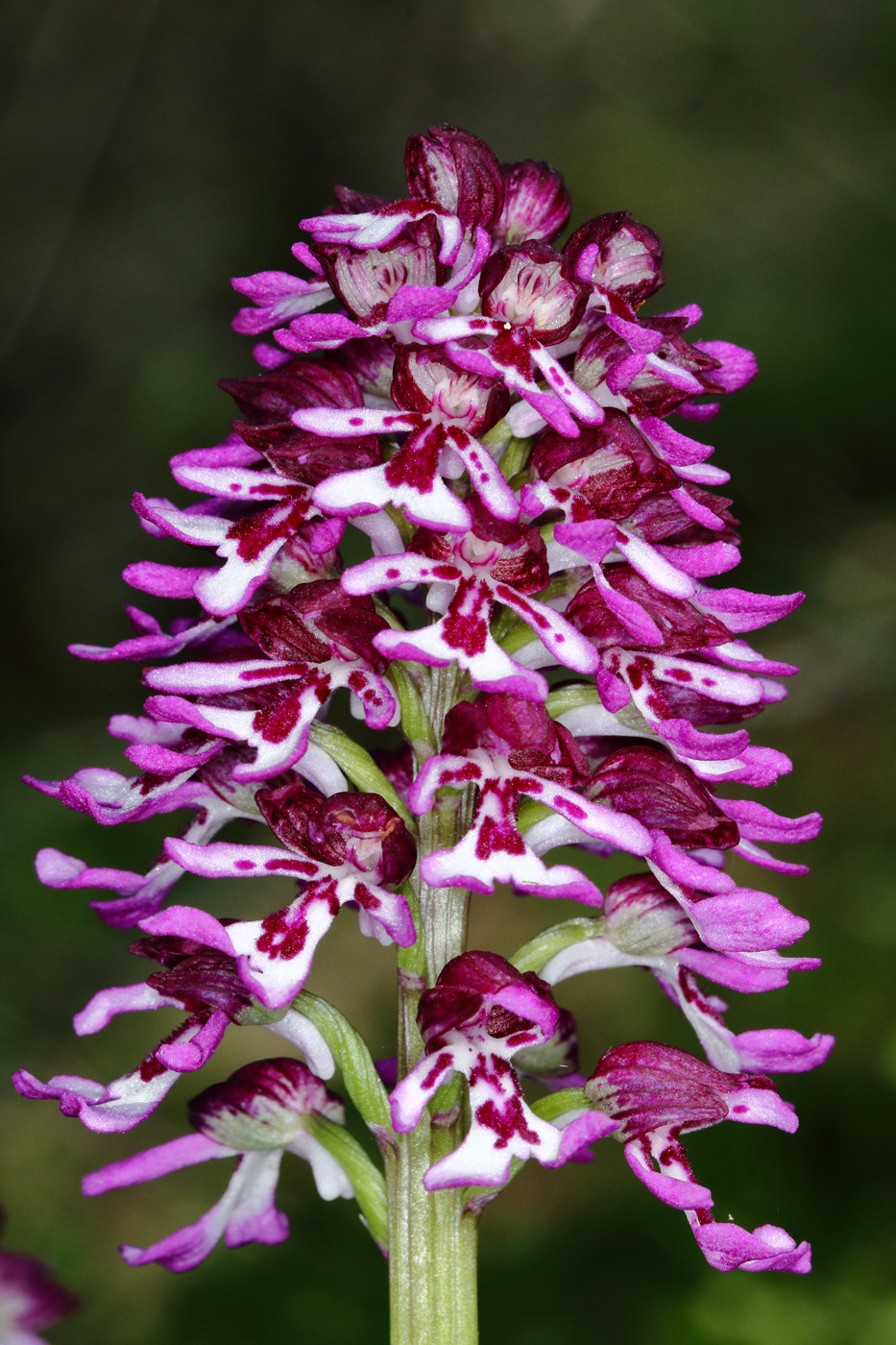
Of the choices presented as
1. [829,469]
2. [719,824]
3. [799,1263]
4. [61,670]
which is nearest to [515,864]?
[719,824]

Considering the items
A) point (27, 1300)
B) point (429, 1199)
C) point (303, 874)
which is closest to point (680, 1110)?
point (429, 1199)

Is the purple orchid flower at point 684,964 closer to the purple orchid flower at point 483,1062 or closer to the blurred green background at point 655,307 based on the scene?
the purple orchid flower at point 483,1062

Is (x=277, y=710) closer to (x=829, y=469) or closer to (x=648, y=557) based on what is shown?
(x=648, y=557)

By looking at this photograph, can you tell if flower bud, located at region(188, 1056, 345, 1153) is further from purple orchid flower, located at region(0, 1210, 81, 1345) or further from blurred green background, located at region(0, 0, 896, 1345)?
blurred green background, located at region(0, 0, 896, 1345)

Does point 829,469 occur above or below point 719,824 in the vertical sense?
above

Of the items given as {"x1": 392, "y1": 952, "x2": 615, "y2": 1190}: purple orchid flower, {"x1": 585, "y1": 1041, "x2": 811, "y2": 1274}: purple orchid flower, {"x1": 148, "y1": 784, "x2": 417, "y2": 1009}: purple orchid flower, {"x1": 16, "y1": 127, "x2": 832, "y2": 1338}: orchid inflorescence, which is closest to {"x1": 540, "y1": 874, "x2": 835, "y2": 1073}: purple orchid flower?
{"x1": 16, "y1": 127, "x2": 832, "y2": 1338}: orchid inflorescence

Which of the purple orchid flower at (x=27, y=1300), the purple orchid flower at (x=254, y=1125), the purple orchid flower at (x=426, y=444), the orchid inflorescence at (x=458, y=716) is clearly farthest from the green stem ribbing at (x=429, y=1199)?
the purple orchid flower at (x=27, y=1300)

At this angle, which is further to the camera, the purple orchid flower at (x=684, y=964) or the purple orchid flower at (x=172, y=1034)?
the purple orchid flower at (x=684, y=964)

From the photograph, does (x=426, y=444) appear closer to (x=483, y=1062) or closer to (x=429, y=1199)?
(x=483, y=1062)

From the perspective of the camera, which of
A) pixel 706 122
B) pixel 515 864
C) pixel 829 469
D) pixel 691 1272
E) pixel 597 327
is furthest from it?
pixel 706 122
